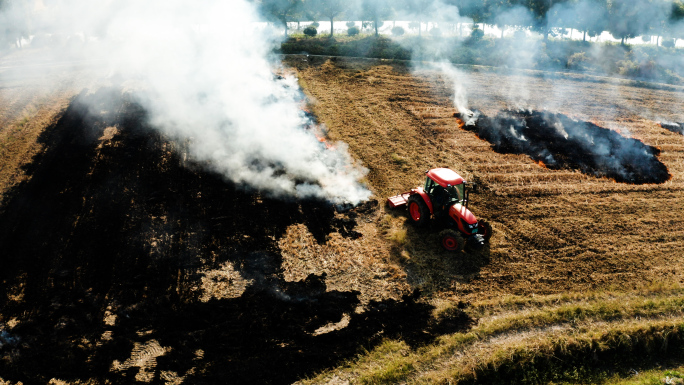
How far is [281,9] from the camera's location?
2906cm

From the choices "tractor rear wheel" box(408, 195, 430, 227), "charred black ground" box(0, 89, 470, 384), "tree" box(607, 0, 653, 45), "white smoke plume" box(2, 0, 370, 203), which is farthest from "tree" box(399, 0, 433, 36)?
"tractor rear wheel" box(408, 195, 430, 227)

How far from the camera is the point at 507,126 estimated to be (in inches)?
747

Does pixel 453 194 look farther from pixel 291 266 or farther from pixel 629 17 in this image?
pixel 629 17

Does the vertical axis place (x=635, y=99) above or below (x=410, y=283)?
above

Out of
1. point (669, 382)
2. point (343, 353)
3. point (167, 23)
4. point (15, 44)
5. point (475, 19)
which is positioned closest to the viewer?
point (669, 382)

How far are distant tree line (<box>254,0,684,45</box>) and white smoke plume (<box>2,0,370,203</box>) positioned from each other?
6.72 m

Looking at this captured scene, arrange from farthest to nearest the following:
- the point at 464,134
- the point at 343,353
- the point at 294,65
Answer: the point at 294,65
the point at 464,134
the point at 343,353

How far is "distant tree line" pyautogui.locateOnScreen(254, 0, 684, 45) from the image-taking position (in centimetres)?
3088

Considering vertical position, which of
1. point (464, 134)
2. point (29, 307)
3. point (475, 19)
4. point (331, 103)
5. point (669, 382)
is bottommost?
point (669, 382)

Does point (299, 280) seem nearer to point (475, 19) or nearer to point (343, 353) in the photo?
point (343, 353)

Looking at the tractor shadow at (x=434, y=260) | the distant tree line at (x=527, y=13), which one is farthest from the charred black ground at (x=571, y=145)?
the distant tree line at (x=527, y=13)

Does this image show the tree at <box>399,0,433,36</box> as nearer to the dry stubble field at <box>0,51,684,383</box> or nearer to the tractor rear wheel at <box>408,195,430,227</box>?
the dry stubble field at <box>0,51,684,383</box>

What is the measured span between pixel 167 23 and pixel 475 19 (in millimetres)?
24058

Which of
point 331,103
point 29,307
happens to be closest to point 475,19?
point 331,103
